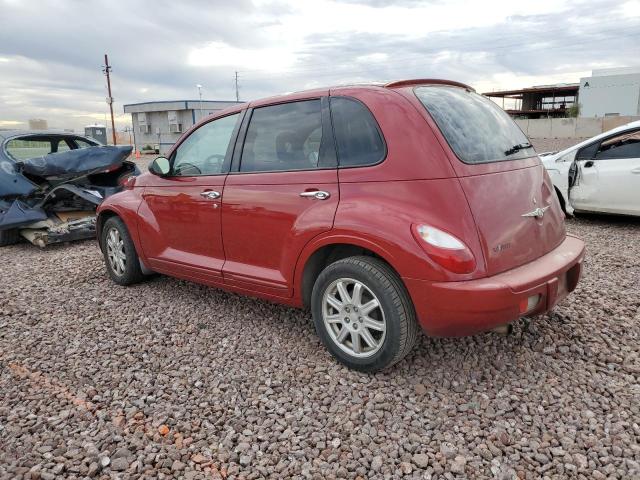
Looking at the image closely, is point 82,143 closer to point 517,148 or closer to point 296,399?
Result: point 296,399

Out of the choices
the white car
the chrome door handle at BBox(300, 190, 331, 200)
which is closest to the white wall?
the white car

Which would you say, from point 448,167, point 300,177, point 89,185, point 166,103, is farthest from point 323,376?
point 166,103

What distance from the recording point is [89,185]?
7.51 metres

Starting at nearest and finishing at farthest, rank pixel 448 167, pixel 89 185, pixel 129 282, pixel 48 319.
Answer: pixel 448 167 < pixel 48 319 < pixel 129 282 < pixel 89 185

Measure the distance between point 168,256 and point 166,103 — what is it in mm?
41393

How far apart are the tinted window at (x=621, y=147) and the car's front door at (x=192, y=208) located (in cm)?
571

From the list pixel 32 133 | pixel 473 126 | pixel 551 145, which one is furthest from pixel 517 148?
pixel 551 145

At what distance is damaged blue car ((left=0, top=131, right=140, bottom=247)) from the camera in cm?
675

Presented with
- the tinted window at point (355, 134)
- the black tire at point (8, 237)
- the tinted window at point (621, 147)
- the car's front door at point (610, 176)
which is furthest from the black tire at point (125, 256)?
the tinted window at point (621, 147)

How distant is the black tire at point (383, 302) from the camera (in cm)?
282

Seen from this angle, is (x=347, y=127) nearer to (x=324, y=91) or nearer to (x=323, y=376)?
(x=324, y=91)

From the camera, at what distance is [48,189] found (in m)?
7.03

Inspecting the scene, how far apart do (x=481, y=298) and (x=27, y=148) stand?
24.7 feet

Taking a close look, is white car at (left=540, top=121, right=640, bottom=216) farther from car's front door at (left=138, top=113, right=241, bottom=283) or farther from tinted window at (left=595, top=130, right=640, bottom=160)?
car's front door at (left=138, top=113, right=241, bottom=283)
